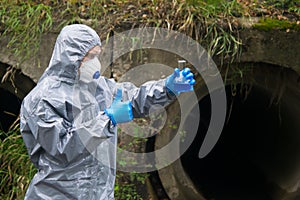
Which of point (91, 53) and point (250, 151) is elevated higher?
point (91, 53)

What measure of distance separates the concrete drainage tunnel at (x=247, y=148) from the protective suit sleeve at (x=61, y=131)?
151 centimetres

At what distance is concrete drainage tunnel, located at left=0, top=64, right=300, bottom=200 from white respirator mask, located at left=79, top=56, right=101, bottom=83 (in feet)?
4.50

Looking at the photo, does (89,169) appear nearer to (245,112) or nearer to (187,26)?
(187,26)

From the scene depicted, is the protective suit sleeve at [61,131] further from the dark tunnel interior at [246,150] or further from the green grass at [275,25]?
the dark tunnel interior at [246,150]

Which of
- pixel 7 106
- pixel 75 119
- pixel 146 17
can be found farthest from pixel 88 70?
pixel 7 106

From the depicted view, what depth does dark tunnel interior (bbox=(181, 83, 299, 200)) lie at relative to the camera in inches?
196

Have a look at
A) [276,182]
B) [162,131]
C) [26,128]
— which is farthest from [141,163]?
[276,182]

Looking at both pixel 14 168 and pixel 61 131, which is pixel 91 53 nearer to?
pixel 61 131

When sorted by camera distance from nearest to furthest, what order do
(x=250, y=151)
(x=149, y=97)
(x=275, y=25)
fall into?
(x=149, y=97), (x=275, y=25), (x=250, y=151)

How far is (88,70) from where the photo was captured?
244 centimetres

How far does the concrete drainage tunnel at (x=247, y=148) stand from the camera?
3.97m

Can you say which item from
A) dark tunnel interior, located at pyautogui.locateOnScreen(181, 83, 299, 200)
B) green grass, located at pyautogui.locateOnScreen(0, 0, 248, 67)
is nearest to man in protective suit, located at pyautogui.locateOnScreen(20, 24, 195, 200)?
green grass, located at pyautogui.locateOnScreen(0, 0, 248, 67)

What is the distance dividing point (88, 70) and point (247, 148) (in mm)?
4564

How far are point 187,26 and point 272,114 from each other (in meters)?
2.16
